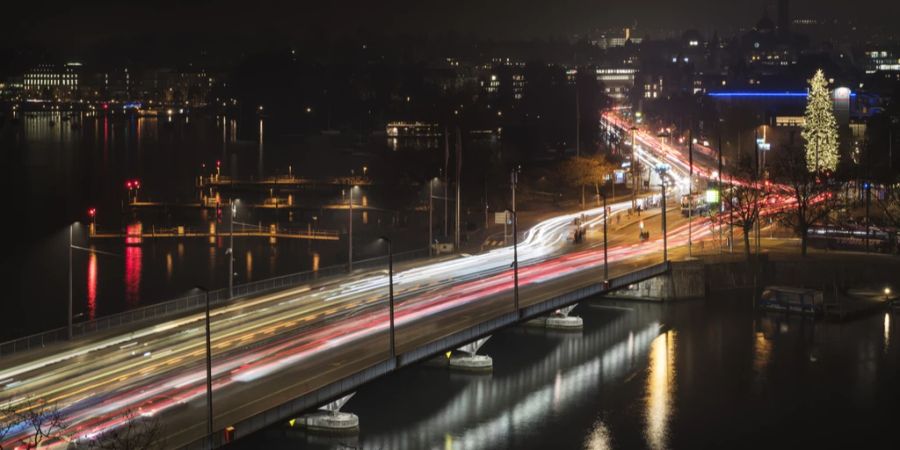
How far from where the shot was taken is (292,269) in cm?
3841

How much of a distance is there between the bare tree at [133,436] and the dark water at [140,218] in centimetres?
1524

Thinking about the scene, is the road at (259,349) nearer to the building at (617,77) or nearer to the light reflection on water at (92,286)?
the light reflection on water at (92,286)

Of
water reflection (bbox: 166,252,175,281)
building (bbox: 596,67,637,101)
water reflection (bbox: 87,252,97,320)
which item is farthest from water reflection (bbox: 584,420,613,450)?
building (bbox: 596,67,637,101)

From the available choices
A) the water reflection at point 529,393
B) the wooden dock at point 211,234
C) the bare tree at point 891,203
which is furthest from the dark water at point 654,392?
the wooden dock at point 211,234

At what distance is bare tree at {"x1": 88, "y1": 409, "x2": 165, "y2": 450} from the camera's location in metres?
14.9

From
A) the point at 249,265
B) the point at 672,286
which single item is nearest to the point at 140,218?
the point at 249,265

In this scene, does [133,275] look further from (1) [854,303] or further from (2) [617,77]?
(2) [617,77]

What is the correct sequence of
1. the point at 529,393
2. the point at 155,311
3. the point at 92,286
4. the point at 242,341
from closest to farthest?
the point at 242,341
the point at 529,393
the point at 155,311
the point at 92,286

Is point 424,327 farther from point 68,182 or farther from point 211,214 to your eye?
point 68,182

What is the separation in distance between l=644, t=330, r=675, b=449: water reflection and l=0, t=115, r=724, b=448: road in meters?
2.33

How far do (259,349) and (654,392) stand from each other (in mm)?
8107

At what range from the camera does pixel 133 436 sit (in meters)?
15.5

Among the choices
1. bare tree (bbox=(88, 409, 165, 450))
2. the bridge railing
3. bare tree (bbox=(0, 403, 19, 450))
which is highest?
the bridge railing

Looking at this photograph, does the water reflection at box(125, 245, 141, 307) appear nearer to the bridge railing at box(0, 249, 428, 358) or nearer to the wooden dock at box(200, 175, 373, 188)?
the bridge railing at box(0, 249, 428, 358)
